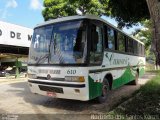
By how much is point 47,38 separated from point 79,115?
2794 millimetres

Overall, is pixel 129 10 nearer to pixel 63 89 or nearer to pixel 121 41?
pixel 121 41

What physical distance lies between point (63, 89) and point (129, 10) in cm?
718

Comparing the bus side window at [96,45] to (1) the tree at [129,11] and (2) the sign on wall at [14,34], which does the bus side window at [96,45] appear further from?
(2) the sign on wall at [14,34]

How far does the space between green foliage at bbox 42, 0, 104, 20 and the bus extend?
14.1 m

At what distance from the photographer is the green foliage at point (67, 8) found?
24.1 metres

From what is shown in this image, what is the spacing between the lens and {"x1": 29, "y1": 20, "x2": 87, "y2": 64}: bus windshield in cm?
804

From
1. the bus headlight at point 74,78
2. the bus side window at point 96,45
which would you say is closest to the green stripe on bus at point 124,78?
the bus side window at point 96,45

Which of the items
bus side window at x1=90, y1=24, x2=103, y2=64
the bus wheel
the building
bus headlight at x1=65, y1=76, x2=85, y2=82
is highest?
the building

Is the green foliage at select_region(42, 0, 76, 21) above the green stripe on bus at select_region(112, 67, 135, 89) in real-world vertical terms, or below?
above

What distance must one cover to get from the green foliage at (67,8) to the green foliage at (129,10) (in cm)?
864

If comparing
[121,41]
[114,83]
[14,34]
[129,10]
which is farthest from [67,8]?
[114,83]

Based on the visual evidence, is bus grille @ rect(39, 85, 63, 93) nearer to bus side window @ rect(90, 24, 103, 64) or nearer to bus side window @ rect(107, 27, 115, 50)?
bus side window @ rect(90, 24, 103, 64)

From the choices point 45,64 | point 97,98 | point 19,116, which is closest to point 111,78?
point 97,98

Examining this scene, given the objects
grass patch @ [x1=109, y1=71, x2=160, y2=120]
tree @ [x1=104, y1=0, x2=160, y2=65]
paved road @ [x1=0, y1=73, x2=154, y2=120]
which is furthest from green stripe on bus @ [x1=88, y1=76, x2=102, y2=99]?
tree @ [x1=104, y1=0, x2=160, y2=65]
